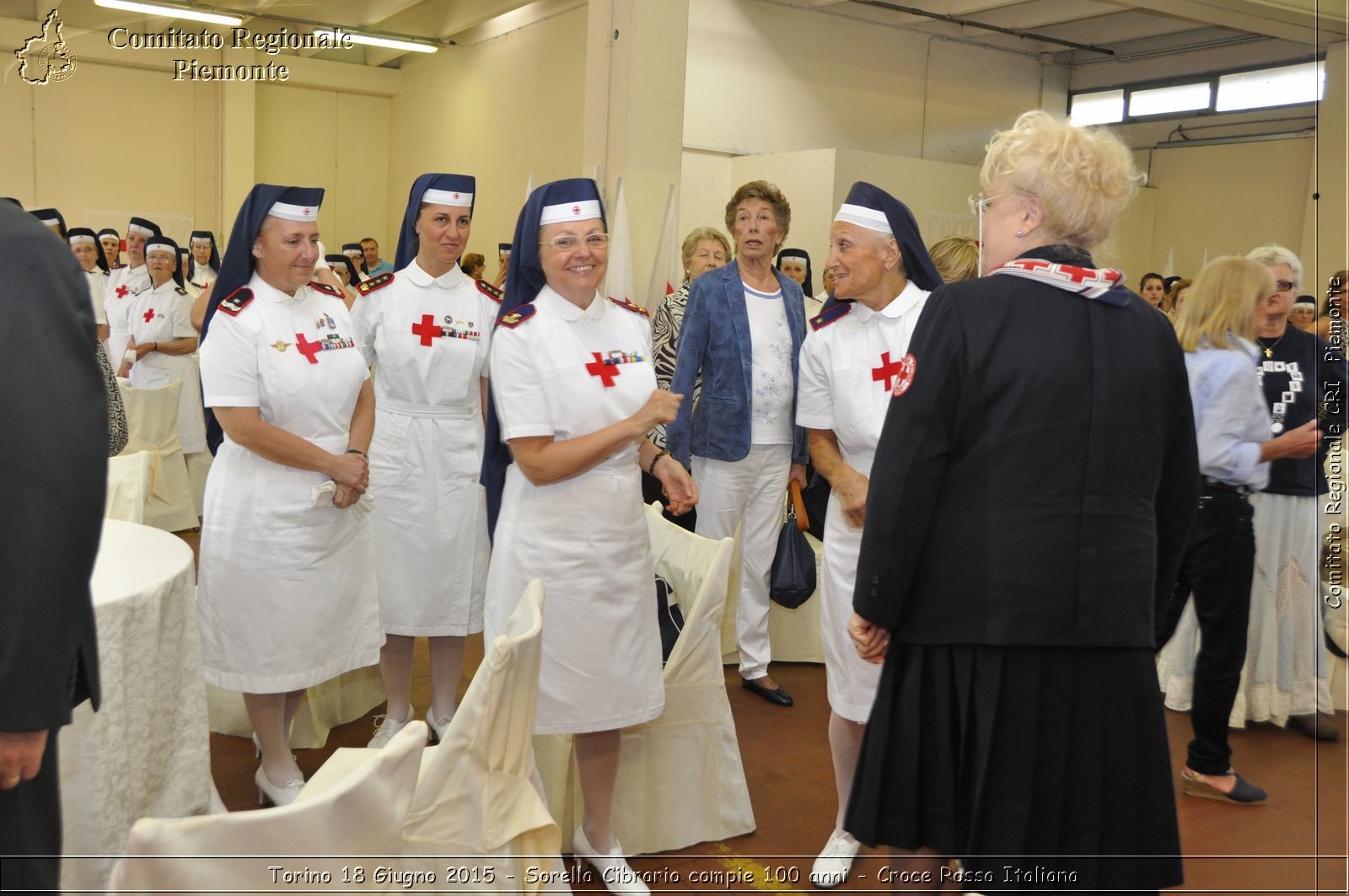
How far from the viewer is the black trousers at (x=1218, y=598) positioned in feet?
11.1

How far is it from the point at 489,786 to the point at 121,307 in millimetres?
5831

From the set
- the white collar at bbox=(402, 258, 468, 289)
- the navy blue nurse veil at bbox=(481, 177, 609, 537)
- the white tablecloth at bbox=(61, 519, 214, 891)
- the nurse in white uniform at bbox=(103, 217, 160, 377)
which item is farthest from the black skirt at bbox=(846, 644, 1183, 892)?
the nurse in white uniform at bbox=(103, 217, 160, 377)

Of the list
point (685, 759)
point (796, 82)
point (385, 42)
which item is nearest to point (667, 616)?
point (685, 759)

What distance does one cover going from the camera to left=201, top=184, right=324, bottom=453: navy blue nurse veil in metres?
2.86

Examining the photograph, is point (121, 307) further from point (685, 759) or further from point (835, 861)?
point (835, 861)

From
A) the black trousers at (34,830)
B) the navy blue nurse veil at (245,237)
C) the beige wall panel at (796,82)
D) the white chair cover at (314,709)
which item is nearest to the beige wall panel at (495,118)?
the beige wall panel at (796,82)

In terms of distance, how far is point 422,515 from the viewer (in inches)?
136

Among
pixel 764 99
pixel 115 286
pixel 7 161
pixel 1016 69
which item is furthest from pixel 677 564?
pixel 7 161

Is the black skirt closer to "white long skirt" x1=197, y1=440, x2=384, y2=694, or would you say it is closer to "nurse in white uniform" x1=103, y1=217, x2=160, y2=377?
"white long skirt" x1=197, y1=440, x2=384, y2=694

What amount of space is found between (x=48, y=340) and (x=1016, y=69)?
12761 mm

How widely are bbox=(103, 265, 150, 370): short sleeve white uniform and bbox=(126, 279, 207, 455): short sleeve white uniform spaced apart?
5 centimetres

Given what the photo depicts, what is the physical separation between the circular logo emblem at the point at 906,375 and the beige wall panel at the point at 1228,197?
33.5 feet

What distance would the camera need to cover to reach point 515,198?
11531 millimetres

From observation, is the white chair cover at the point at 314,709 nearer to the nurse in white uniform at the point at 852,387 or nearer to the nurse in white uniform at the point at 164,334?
the nurse in white uniform at the point at 852,387
